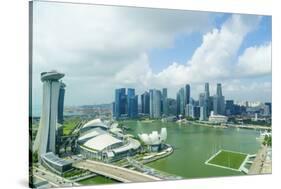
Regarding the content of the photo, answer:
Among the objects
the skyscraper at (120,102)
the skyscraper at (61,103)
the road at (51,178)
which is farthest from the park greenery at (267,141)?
the skyscraper at (61,103)

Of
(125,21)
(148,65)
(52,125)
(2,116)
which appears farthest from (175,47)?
(2,116)

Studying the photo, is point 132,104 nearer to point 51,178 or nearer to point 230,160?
point 51,178

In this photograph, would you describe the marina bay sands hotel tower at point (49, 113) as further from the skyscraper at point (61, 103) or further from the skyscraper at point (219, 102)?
the skyscraper at point (219, 102)

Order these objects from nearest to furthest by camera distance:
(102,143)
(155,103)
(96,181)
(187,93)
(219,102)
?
(96,181) → (102,143) → (155,103) → (187,93) → (219,102)

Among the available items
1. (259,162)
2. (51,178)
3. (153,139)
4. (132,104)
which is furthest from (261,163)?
(51,178)
